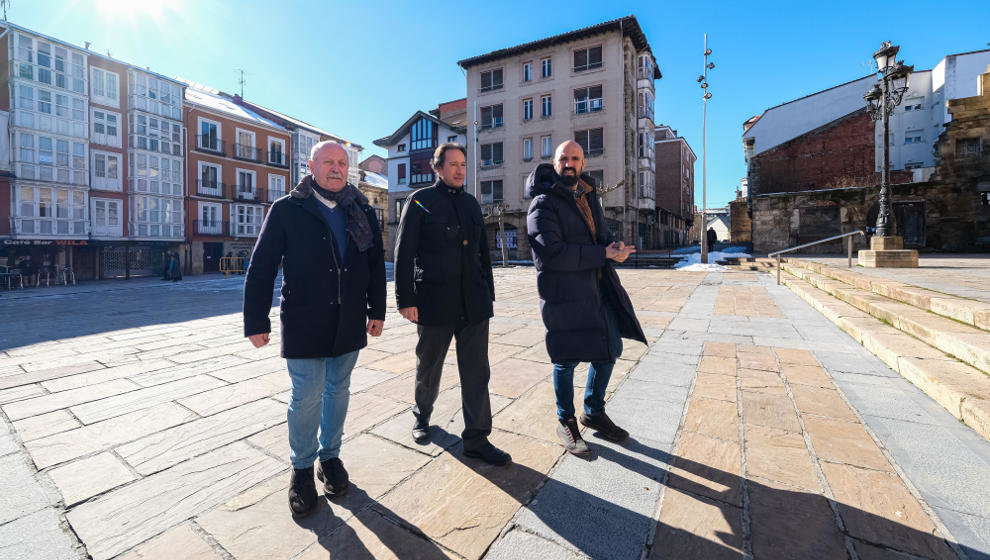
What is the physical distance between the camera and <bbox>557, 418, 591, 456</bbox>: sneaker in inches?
91.4

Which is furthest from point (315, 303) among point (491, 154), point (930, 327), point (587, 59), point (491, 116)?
point (491, 116)

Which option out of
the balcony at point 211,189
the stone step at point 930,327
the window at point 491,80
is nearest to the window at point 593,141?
the window at point 491,80

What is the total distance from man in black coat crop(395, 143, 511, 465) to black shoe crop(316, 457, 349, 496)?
548 mm

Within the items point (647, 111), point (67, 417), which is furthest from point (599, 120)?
point (67, 417)

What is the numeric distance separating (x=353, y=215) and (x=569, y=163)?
1277mm

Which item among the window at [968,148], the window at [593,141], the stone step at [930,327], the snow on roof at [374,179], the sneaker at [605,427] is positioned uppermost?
the snow on roof at [374,179]

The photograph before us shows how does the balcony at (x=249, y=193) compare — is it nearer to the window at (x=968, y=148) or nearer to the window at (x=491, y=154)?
the window at (x=491, y=154)

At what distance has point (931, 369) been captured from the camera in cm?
319

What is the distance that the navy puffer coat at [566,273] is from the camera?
2.29 m

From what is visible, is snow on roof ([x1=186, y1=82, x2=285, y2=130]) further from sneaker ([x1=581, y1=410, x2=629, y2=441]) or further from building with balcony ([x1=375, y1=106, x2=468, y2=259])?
sneaker ([x1=581, y1=410, x2=629, y2=441])

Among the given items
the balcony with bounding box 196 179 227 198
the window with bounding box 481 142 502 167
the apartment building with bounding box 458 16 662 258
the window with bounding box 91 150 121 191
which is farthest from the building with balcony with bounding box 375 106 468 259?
the window with bounding box 91 150 121 191

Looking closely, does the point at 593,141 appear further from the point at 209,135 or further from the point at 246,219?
the point at 209,135

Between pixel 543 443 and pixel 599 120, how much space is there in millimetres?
26729

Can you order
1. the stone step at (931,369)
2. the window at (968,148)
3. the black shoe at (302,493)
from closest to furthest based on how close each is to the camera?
the black shoe at (302,493) < the stone step at (931,369) < the window at (968,148)
